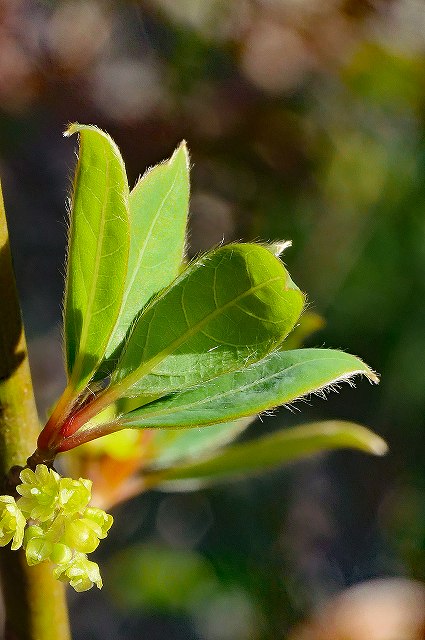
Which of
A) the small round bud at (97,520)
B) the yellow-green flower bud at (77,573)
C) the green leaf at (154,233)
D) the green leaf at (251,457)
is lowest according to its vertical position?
the green leaf at (251,457)

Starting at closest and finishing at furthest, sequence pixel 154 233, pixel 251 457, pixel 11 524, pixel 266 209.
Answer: pixel 11 524
pixel 154 233
pixel 251 457
pixel 266 209

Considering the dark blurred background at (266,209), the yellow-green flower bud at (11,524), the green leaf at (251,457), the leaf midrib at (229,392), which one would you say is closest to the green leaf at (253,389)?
the leaf midrib at (229,392)

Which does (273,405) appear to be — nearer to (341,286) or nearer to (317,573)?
(341,286)

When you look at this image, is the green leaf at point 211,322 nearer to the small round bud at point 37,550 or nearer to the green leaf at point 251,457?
the small round bud at point 37,550

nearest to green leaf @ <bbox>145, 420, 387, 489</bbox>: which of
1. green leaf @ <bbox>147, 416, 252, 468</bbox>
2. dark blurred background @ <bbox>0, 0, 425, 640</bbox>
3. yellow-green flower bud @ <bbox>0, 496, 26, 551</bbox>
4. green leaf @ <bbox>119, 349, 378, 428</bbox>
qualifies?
green leaf @ <bbox>147, 416, 252, 468</bbox>

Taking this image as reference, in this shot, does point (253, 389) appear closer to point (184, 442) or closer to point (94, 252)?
point (94, 252)

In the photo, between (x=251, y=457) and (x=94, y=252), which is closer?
(x=94, y=252)

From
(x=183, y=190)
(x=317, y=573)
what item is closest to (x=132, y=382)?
(x=183, y=190)

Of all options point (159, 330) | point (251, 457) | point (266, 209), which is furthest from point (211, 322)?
point (266, 209)
